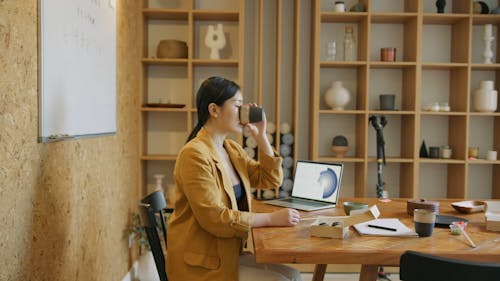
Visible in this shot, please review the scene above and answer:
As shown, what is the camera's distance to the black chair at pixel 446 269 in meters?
1.30

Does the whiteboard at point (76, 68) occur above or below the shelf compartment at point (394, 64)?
below

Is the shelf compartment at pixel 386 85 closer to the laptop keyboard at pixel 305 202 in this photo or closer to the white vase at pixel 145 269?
the laptop keyboard at pixel 305 202

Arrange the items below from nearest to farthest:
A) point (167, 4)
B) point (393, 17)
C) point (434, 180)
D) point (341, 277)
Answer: point (341, 277), point (393, 17), point (167, 4), point (434, 180)

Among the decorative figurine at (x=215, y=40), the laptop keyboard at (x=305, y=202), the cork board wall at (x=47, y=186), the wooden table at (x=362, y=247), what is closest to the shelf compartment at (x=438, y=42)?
the decorative figurine at (x=215, y=40)

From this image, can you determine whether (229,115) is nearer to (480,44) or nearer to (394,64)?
(394,64)

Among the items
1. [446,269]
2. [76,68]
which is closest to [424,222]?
[446,269]

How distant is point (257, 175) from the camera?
2475 millimetres

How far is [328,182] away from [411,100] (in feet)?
6.26

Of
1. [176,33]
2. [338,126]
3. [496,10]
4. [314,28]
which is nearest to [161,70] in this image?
[176,33]

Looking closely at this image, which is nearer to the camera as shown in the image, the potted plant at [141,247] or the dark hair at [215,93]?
the dark hair at [215,93]

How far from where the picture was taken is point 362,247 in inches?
64.4

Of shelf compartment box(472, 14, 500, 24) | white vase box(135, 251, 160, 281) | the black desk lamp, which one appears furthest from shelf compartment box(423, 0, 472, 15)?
white vase box(135, 251, 160, 281)

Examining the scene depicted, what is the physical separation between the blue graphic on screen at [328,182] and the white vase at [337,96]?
166cm

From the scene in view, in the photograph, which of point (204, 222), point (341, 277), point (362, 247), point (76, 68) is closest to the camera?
point (362, 247)
